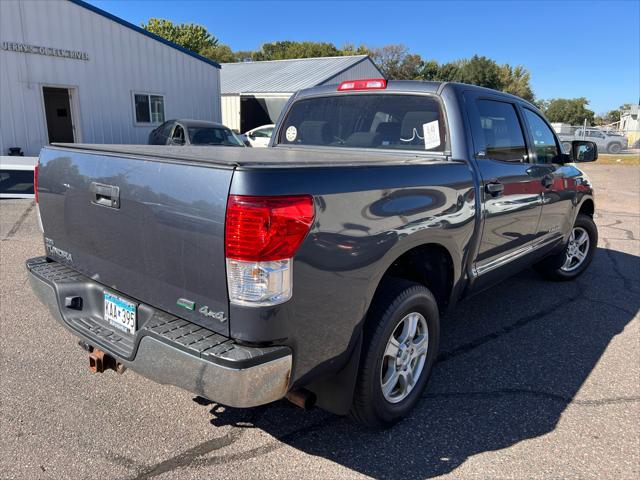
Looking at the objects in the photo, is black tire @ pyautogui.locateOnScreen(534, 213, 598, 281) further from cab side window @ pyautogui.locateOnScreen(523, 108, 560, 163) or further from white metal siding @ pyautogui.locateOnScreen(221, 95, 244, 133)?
white metal siding @ pyautogui.locateOnScreen(221, 95, 244, 133)

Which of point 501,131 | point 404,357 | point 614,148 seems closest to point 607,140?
point 614,148

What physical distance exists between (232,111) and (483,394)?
26.8 metres

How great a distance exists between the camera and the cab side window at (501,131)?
3.52 m

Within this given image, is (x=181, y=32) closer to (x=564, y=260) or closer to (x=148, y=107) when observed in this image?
(x=148, y=107)

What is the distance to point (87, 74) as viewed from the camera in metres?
14.3

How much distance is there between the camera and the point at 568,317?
14.8 ft

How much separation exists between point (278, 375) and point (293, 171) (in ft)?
2.79

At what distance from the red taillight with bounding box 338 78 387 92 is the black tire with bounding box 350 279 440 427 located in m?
1.74

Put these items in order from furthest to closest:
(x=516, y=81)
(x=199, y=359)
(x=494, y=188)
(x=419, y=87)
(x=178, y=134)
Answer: (x=516, y=81) < (x=178, y=134) < (x=419, y=87) < (x=494, y=188) < (x=199, y=359)

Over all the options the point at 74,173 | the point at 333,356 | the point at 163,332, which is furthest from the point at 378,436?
the point at 74,173

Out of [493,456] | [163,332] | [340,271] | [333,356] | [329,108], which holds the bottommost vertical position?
[493,456]

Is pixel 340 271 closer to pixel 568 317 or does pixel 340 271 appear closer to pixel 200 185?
pixel 200 185

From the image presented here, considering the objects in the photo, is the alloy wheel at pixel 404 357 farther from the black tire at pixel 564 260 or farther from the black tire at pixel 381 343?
the black tire at pixel 564 260

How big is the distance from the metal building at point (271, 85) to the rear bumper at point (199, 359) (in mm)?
24567
